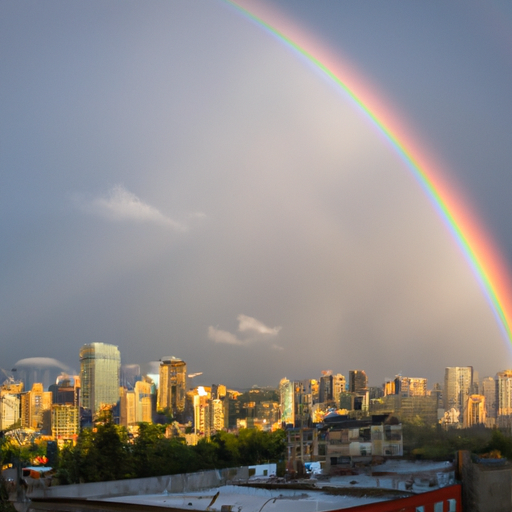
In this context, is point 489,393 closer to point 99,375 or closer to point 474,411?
point 474,411

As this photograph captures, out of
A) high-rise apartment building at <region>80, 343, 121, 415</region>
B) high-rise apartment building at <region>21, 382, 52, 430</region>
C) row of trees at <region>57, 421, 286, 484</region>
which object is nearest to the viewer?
row of trees at <region>57, 421, 286, 484</region>

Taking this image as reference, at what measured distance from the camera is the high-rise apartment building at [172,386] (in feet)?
149

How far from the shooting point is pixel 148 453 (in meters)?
28.9

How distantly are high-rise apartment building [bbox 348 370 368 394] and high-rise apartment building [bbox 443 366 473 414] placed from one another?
21.2ft

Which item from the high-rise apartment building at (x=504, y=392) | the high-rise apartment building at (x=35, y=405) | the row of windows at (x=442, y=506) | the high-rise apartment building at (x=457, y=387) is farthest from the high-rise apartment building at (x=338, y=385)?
the row of windows at (x=442, y=506)

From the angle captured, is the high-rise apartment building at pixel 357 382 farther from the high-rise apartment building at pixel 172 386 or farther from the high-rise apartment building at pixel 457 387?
the high-rise apartment building at pixel 172 386

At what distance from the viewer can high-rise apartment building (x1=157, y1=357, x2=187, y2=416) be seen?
1790 inches

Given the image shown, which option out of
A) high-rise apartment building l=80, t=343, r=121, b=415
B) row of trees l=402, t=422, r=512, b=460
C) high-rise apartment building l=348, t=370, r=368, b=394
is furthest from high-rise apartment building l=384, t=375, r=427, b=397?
high-rise apartment building l=80, t=343, r=121, b=415

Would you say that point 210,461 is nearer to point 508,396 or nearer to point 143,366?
point 143,366

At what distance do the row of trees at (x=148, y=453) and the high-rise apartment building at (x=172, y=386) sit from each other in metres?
6.41

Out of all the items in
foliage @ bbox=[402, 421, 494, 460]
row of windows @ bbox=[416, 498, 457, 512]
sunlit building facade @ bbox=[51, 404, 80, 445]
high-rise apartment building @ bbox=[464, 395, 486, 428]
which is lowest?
Answer: high-rise apartment building @ bbox=[464, 395, 486, 428]

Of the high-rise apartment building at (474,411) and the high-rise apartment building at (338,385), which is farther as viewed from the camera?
the high-rise apartment building at (338,385)

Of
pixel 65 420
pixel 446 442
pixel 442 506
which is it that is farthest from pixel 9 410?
pixel 442 506

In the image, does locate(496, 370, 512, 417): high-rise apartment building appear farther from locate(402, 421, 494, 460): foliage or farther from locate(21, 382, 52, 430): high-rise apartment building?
locate(21, 382, 52, 430): high-rise apartment building
